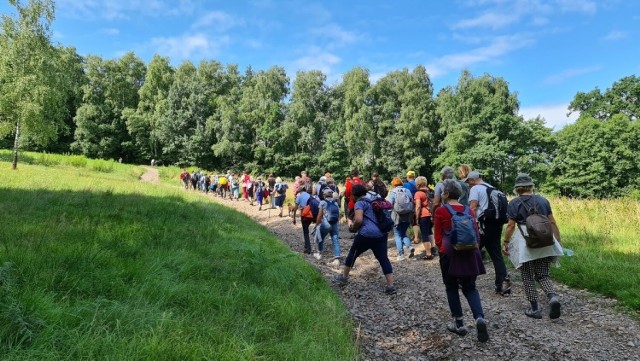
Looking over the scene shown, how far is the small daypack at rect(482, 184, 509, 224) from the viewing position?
6098mm

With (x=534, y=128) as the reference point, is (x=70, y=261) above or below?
below

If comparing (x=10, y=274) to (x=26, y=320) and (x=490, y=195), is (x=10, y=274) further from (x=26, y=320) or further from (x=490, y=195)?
(x=490, y=195)

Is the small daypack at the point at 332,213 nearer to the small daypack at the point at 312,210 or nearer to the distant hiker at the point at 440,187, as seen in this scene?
the small daypack at the point at 312,210

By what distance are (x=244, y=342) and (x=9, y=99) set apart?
27.1 meters

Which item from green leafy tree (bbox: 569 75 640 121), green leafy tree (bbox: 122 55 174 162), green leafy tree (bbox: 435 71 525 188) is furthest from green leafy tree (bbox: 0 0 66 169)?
green leafy tree (bbox: 569 75 640 121)

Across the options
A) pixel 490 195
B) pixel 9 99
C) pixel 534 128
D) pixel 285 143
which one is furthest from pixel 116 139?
pixel 490 195

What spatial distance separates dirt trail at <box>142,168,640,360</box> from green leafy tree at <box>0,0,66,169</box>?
2513cm

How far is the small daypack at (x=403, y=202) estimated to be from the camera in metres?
8.71

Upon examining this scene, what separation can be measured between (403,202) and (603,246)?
15.3ft

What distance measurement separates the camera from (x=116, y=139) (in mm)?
56938

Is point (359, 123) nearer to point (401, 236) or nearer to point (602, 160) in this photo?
point (602, 160)

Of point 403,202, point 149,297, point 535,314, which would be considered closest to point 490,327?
point 535,314

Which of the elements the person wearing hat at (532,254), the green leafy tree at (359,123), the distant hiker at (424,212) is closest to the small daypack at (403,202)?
the distant hiker at (424,212)

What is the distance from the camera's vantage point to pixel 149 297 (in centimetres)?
408
